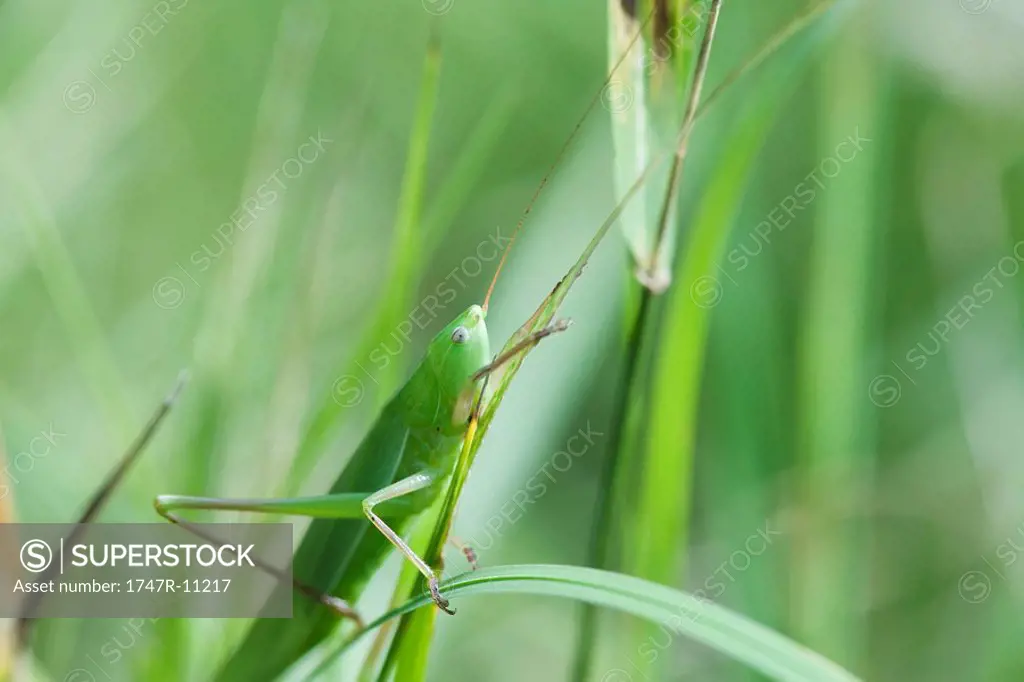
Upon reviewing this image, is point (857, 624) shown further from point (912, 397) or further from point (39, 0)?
point (39, 0)

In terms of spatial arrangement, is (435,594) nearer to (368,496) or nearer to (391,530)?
(391,530)

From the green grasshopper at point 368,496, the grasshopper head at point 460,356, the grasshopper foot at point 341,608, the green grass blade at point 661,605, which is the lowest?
the grasshopper foot at point 341,608

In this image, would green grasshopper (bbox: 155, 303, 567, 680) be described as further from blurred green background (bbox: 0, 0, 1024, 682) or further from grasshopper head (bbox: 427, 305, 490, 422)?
blurred green background (bbox: 0, 0, 1024, 682)

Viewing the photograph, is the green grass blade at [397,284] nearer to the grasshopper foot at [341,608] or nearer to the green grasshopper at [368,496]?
the green grasshopper at [368,496]

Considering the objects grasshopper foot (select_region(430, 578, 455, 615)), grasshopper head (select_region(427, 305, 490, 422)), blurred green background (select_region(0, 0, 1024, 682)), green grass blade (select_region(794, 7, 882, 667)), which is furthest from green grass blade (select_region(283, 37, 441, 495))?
green grass blade (select_region(794, 7, 882, 667))

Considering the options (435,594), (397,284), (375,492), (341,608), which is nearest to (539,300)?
(397,284)

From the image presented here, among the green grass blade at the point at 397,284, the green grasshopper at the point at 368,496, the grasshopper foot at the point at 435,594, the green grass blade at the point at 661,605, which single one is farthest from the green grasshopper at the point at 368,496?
the green grass blade at the point at 661,605
